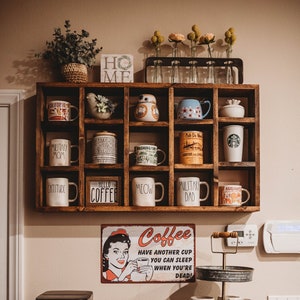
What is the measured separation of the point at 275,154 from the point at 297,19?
713mm

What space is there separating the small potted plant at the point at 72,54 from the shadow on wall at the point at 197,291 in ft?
3.69

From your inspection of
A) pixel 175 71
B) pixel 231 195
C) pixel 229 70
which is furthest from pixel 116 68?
pixel 231 195

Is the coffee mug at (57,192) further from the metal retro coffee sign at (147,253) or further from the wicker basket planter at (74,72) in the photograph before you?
the wicker basket planter at (74,72)

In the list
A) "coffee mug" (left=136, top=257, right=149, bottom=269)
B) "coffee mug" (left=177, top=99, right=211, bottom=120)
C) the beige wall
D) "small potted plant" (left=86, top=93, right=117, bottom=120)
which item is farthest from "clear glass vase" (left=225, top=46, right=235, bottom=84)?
"coffee mug" (left=136, top=257, right=149, bottom=269)

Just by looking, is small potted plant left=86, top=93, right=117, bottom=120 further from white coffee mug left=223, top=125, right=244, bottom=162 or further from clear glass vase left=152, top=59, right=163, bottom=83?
white coffee mug left=223, top=125, right=244, bottom=162

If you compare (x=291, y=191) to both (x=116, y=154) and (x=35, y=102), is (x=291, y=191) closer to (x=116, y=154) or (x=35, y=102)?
(x=116, y=154)

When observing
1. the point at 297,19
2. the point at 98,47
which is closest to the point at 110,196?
the point at 98,47

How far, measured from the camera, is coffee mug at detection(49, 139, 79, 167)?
8.43ft

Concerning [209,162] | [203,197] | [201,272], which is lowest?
[201,272]

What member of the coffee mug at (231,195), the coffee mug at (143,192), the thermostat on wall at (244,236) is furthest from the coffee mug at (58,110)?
the thermostat on wall at (244,236)

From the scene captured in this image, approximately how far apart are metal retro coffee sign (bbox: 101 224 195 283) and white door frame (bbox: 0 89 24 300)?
40cm

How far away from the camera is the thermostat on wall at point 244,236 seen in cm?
270

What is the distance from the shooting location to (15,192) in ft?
8.82

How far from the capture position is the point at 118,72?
2652 mm
